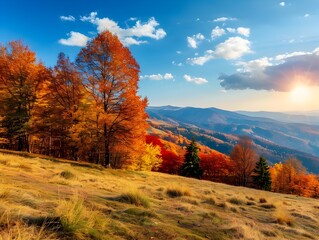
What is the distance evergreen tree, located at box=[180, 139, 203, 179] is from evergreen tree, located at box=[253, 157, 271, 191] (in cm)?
1395

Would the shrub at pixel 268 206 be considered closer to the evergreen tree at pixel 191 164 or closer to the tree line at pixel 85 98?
the tree line at pixel 85 98

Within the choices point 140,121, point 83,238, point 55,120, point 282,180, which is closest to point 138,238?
point 83,238

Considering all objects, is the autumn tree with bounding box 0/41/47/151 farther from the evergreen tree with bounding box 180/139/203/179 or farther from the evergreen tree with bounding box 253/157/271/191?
the evergreen tree with bounding box 253/157/271/191

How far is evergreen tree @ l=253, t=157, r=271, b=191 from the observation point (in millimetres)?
62438

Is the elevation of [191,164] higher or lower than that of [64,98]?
lower

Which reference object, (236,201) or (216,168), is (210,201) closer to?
(236,201)

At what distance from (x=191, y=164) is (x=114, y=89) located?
4410cm

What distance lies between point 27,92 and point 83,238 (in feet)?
104

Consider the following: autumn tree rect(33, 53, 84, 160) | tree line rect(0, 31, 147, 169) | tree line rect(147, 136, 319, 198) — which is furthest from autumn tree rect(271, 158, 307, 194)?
autumn tree rect(33, 53, 84, 160)

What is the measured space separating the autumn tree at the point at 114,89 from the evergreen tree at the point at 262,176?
153ft


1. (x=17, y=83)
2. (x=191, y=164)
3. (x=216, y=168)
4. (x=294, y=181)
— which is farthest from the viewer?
(x=216, y=168)

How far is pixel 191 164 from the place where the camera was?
65250 millimetres

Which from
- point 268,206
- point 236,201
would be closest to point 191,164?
point 236,201

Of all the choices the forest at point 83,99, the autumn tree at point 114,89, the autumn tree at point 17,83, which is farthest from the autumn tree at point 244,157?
the autumn tree at point 17,83
